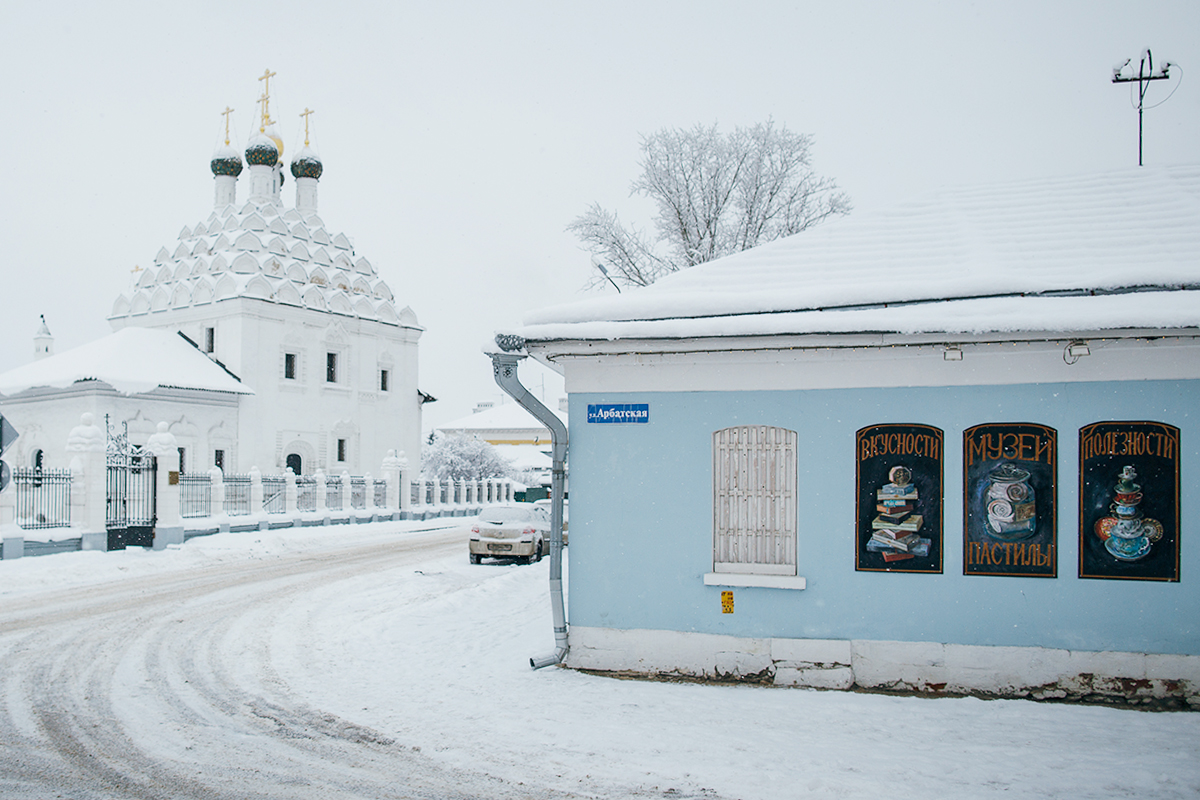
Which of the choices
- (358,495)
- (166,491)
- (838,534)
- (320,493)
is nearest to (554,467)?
(838,534)

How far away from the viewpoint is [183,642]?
10.3 meters

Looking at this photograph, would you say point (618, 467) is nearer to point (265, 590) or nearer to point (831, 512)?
point (831, 512)

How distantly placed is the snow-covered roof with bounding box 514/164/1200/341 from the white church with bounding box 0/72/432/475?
3220cm

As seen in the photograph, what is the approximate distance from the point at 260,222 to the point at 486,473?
19.4 m

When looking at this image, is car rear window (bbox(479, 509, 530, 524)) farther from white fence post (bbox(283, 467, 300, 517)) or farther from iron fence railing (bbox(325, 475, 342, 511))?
iron fence railing (bbox(325, 475, 342, 511))

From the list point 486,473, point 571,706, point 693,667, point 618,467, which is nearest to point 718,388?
point 618,467

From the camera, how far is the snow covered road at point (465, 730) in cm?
559

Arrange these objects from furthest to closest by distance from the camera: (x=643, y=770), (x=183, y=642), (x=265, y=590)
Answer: (x=265, y=590)
(x=183, y=642)
(x=643, y=770)

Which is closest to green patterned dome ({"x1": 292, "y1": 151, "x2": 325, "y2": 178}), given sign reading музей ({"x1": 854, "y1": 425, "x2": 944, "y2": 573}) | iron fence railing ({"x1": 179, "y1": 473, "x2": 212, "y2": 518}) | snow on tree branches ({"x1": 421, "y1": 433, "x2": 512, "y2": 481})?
snow on tree branches ({"x1": 421, "y1": 433, "x2": 512, "y2": 481})

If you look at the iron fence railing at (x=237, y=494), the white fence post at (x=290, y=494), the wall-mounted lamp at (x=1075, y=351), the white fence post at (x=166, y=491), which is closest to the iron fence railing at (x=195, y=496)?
the iron fence railing at (x=237, y=494)

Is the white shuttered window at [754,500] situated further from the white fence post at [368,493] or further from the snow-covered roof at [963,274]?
the white fence post at [368,493]

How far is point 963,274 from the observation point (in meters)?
8.21

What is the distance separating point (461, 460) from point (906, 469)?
46613 mm

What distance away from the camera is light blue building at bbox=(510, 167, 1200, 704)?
755 centimetres
